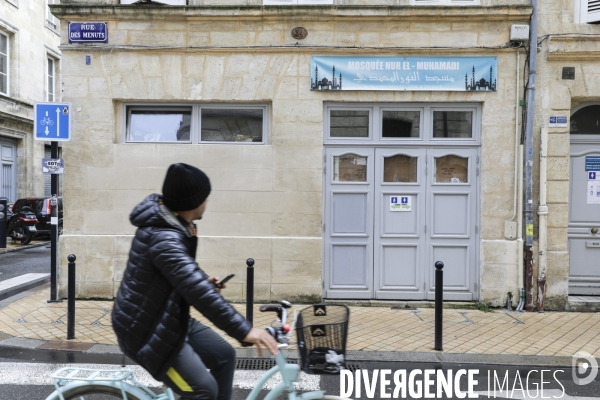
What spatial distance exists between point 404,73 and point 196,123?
330cm

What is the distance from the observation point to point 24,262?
38.4 ft

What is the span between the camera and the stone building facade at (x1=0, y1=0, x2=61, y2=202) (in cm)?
1981

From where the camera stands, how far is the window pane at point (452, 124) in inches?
300

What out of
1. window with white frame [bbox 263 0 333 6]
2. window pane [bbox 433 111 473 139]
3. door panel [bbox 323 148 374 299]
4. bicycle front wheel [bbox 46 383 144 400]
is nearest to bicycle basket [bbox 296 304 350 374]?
bicycle front wheel [bbox 46 383 144 400]

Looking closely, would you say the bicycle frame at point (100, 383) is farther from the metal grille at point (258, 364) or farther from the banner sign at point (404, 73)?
the banner sign at point (404, 73)

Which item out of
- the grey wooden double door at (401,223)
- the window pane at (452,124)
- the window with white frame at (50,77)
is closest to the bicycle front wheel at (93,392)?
the grey wooden double door at (401,223)

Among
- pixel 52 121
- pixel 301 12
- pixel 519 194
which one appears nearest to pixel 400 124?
pixel 519 194

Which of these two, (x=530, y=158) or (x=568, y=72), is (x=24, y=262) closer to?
(x=530, y=158)

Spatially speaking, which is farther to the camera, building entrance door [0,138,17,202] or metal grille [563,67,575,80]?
building entrance door [0,138,17,202]

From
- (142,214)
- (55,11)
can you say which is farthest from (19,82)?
(142,214)

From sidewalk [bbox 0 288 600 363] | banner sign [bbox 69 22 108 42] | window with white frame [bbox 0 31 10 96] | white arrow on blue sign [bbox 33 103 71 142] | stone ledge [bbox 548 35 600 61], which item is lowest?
sidewalk [bbox 0 288 600 363]

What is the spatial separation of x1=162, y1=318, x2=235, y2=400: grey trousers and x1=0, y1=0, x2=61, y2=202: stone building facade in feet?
66.4

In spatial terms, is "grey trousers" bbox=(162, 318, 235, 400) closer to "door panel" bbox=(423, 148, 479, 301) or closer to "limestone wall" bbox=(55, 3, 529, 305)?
"limestone wall" bbox=(55, 3, 529, 305)

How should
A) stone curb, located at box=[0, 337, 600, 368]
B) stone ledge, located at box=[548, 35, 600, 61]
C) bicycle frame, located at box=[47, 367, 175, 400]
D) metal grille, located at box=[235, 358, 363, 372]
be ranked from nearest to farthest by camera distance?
bicycle frame, located at box=[47, 367, 175, 400]
metal grille, located at box=[235, 358, 363, 372]
stone curb, located at box=[0, 337, 600, 368]
stone ledge, located at box=[548, 35, 600, 61]
